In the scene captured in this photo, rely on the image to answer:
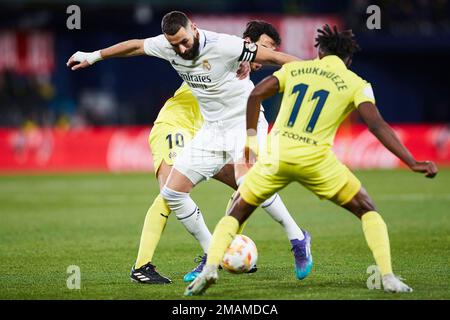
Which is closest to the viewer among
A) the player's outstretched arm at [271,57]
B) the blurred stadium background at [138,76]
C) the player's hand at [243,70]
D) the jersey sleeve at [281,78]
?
the jersey sleeve at [281,78]

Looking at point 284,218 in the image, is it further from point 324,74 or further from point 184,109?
point 324,74

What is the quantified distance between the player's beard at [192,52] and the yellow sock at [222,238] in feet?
5.45

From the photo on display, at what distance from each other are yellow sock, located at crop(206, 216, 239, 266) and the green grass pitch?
0.38 meters

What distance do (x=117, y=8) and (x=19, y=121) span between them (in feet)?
16.2

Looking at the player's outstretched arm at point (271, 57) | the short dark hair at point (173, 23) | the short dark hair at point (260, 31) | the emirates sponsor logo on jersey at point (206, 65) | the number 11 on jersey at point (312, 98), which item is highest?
the short dark hair at point (173, 23)

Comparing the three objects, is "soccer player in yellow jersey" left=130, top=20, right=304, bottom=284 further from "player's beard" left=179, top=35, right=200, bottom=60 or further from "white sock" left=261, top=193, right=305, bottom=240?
"player's beard" left=179, top=35, right=200, bottom=60

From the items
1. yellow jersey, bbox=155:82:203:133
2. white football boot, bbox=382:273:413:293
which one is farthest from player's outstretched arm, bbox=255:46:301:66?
white football boot, bbox=382:273:413:293

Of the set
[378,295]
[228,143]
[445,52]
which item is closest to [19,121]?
[445,52]

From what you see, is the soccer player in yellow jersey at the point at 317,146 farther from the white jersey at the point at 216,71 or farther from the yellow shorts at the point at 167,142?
the yellow shorts at the point at 167,142

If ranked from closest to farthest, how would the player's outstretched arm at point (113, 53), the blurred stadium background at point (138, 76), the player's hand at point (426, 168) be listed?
the player's hand at point (426, 168) < the player's outstretched arm at point (113, 53) < the blurred stadium background at point (138, 76)

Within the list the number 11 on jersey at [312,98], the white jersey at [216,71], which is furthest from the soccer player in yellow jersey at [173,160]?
the number 11 on jersey at [312,98]

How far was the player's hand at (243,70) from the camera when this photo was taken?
884 centimetres

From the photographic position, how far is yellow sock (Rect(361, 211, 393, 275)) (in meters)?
7.34

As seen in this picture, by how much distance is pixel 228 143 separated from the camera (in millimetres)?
8797
